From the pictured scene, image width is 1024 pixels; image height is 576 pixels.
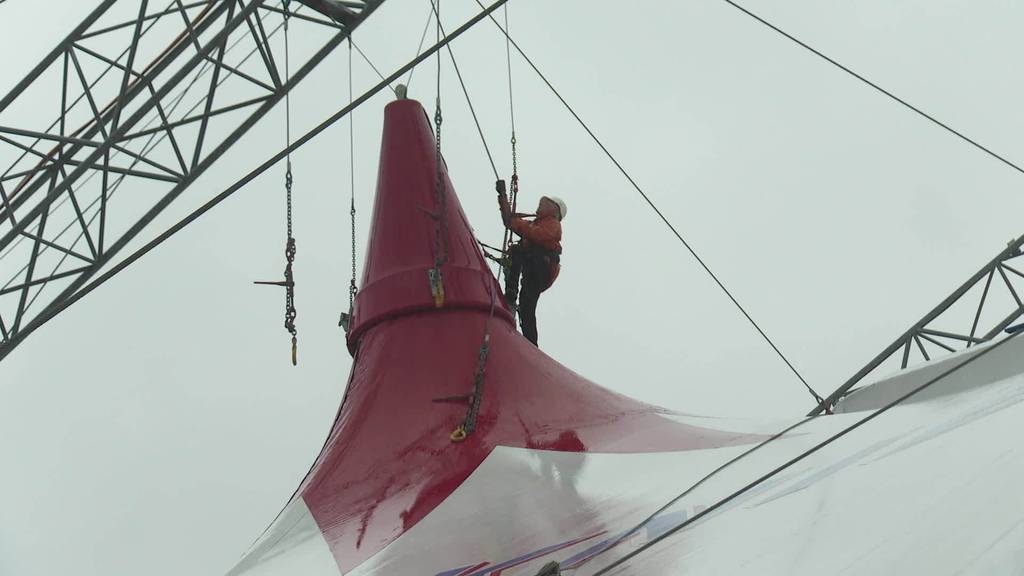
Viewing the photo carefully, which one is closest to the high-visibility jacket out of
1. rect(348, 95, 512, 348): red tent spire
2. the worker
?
the worker

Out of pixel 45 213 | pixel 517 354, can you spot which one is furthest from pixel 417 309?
pixel 45 213

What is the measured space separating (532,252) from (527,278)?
5.3 inches

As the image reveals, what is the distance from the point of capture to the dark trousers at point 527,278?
225 inches

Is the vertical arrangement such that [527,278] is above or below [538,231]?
below

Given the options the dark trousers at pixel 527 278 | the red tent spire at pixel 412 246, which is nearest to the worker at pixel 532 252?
the dark trousers at pixel 527 278

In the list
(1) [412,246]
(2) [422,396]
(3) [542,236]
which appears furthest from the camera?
(3) [542,236]

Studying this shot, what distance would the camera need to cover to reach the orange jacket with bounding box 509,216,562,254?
18.5ft

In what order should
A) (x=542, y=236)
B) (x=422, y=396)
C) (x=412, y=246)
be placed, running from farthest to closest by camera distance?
1. (x=542, y=236)
2. (x=412, y=246)
3. (x=422, y=396)

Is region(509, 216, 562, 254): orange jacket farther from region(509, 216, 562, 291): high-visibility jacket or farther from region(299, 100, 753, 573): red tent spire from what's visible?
region(299, 100, 753, 573): red tent spire

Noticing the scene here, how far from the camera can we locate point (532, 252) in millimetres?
5699

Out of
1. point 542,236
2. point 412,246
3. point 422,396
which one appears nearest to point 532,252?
point 542,236

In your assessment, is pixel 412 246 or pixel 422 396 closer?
pixel 422 396

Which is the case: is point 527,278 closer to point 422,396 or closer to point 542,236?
point 542,236

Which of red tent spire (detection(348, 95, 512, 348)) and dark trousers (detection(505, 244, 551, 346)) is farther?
dark trousers (detection(505, 244, 551, 346))
